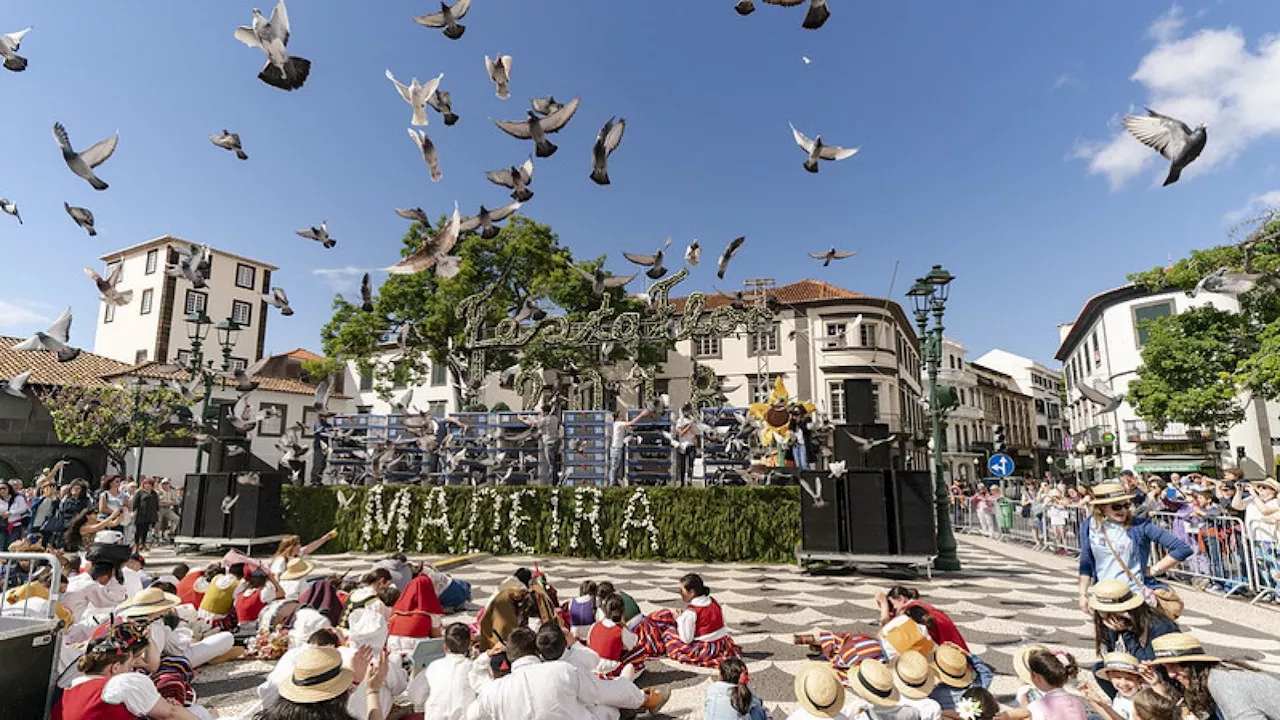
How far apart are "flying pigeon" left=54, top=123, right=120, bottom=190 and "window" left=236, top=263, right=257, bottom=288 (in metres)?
47.3

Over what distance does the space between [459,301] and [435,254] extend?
873 inches

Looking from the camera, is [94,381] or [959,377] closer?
[94,381]

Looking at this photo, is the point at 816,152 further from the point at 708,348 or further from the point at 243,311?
the point at 243,311

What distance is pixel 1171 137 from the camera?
6.75m

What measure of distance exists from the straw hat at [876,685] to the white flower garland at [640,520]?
1026 centimetres

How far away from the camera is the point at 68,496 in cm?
1270

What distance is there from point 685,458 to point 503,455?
16.1 ft

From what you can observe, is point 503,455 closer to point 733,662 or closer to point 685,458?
point 685,458

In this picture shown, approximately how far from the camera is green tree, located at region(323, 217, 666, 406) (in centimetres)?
2955

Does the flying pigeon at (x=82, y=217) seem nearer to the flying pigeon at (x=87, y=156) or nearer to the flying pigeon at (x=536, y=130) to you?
the flying pigeon at (x=87, y=156)

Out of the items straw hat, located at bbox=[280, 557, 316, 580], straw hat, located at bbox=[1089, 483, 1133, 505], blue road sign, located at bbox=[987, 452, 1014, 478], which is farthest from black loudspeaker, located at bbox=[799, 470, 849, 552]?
straw hat, located at bbox=[280, 557, 316, 580]

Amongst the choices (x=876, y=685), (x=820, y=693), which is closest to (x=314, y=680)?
(x=820, y=693)

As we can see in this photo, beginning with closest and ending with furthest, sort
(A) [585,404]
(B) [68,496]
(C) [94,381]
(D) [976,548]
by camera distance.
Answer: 1. (B) [68,496]
2. (D) [976,548]
3. (C) [94,381]
4. (A) [585,404]

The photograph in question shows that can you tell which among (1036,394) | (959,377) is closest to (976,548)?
(959,377)
